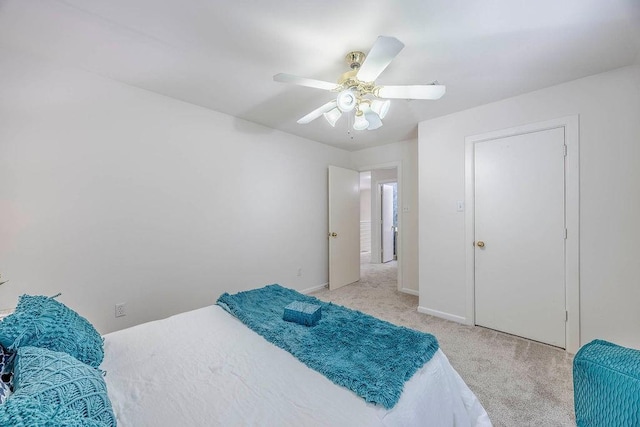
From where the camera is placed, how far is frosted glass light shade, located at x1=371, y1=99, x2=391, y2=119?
77.0 inches

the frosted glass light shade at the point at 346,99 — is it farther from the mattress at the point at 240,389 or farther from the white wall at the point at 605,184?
the white wall at the point at 605,184

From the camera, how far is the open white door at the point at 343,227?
4078 mm

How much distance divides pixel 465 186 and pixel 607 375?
2.14 m

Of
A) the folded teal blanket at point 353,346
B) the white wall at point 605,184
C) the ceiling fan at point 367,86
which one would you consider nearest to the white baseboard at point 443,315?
the white wall at point 605,184

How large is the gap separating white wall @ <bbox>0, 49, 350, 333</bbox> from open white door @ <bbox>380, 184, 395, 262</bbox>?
11.6 feet

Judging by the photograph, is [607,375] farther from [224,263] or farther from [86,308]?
[86,308]

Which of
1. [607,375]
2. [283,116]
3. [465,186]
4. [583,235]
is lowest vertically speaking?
[607,375]

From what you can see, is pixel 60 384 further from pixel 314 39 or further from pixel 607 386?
pixel 314 39

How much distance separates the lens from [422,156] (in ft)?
10.3

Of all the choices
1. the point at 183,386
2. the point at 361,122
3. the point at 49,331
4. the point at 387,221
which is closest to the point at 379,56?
the point at 361,122

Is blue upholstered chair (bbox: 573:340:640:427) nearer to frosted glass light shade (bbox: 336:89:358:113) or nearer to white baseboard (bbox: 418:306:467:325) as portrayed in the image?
frosted glass light shade (bbox: 336:89:358:113)

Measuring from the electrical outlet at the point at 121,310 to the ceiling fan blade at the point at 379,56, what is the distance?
267 centimetres

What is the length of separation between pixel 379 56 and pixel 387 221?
545cm

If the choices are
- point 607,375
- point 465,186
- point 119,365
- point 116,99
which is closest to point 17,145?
point 116,99
